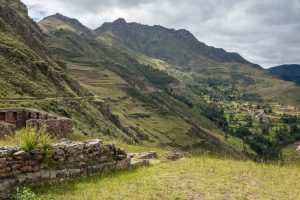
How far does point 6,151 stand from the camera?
14273 mm

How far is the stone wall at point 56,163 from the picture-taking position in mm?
14330

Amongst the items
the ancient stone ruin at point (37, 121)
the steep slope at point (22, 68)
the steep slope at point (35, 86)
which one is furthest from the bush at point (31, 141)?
the steep slope at point (22, 68)

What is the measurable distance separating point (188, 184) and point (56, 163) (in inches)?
227

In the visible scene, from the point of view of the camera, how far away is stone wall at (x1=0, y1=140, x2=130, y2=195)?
14330 mm

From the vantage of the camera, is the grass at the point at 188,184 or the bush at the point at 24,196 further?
the grass at the point at 188,184

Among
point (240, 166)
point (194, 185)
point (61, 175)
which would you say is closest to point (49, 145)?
point (61, 175)

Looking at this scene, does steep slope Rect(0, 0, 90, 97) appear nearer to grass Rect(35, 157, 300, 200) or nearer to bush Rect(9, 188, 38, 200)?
grass Rect(35, 157, 300, 200)

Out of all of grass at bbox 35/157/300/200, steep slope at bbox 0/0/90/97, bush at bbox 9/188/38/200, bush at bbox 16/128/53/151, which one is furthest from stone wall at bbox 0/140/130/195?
steep slope at bbox 0/0/90/97

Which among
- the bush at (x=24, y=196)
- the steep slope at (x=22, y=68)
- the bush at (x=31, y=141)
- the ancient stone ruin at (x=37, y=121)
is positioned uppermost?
the steep slope at (x=22, y=68)

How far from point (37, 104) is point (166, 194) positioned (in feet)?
207

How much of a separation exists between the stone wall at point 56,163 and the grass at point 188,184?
457mm

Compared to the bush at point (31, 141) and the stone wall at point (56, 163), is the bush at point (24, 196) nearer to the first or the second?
the stone wall at point (56, 163)

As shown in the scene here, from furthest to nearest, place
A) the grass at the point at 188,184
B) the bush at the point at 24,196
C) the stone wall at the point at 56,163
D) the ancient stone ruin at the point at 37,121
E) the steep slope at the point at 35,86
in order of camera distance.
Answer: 1. the steep slope at the point at 35,86
2. the ancient stone ruin at the point at 37,121
3. the grass at the point at 188,184
4. the stone wall at the point at 56,163
5. the bush at the point at 24,196

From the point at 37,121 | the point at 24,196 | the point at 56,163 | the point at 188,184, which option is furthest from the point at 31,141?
the point at 37,121
